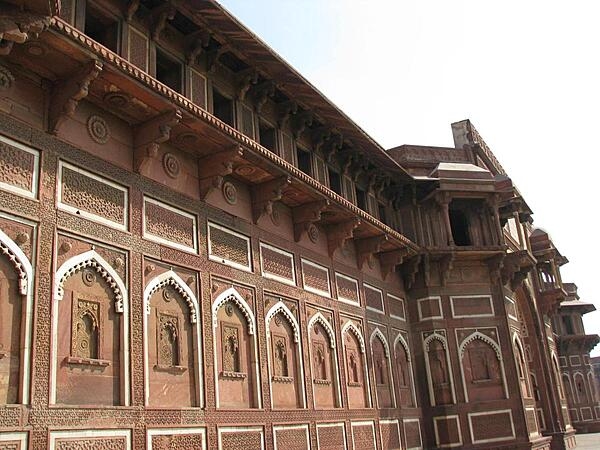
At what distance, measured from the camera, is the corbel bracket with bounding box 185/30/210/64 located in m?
Answer: 9.88

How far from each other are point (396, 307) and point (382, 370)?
190 cm

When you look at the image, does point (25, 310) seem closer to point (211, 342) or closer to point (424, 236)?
point (211, 342)

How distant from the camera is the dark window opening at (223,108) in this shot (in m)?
10.9

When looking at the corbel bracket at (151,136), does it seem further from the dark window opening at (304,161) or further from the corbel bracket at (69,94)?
the dark window opening at (304,161)

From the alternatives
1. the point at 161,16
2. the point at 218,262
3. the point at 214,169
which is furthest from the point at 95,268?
the point at 161,16

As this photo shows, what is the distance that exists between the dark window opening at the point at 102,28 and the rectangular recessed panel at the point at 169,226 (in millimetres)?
2107

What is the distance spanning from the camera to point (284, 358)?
10.8 meters

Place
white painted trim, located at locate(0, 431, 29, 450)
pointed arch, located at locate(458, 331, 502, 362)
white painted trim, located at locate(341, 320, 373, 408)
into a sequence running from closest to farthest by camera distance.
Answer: white painted trim, located at locate(0, 431, 29, 450) < white painted trim, located at locate(341, 320, 373, 408) < pointed arch, located at locate(458, 331, 502, 362)

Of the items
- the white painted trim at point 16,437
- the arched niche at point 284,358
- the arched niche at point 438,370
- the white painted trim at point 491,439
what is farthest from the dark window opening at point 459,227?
the white painted trim at point 16,437

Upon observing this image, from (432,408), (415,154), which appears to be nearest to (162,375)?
(432,408)

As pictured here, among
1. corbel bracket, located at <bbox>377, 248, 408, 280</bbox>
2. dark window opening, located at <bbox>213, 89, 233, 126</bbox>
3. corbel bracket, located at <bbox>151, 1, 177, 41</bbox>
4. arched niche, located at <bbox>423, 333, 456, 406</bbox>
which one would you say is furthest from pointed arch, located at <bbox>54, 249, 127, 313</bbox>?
arched niche, located at <bbox>423, 333, 456, 406</bbox>

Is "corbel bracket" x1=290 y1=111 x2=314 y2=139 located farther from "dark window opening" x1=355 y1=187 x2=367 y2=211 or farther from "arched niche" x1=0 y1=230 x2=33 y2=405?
"arched niche" x1=0 y1=230 x2=33 y2=405

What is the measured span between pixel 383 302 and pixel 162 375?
7.46 metres

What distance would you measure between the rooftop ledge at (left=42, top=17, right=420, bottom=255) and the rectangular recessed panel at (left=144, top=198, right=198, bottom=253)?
1.10 m
